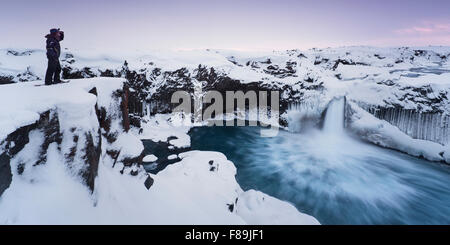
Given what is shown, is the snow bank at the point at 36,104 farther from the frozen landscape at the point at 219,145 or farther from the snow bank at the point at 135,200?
the snow bank at the point at 135,200

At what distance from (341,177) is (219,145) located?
28.6 feet

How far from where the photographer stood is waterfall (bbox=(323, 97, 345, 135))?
19.3 m

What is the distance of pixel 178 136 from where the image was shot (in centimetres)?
1831

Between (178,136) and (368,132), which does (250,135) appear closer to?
(178,136)

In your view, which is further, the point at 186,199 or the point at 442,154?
the point at 442,154

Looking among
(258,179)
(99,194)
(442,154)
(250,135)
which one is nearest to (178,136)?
(250,135)

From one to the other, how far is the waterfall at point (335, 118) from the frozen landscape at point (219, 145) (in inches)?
4.5

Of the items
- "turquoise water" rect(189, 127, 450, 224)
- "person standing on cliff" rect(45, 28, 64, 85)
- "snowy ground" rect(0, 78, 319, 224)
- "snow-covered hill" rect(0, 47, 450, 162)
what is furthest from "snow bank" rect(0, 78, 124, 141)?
"snow-covered hill" rect(0, 47, 450, 162)

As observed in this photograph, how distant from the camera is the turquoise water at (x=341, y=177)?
9.92m

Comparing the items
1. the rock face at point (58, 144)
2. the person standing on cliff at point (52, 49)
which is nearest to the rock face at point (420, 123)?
the rock face at point (58, 144)

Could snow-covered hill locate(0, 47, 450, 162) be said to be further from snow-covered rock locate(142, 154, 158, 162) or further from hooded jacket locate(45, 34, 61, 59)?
hooded jacket locate(45, 34, 61, 59)

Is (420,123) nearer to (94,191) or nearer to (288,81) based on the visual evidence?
(288,81)

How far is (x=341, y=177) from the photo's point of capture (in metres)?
12.8

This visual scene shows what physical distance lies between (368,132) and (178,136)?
14.7 meters
